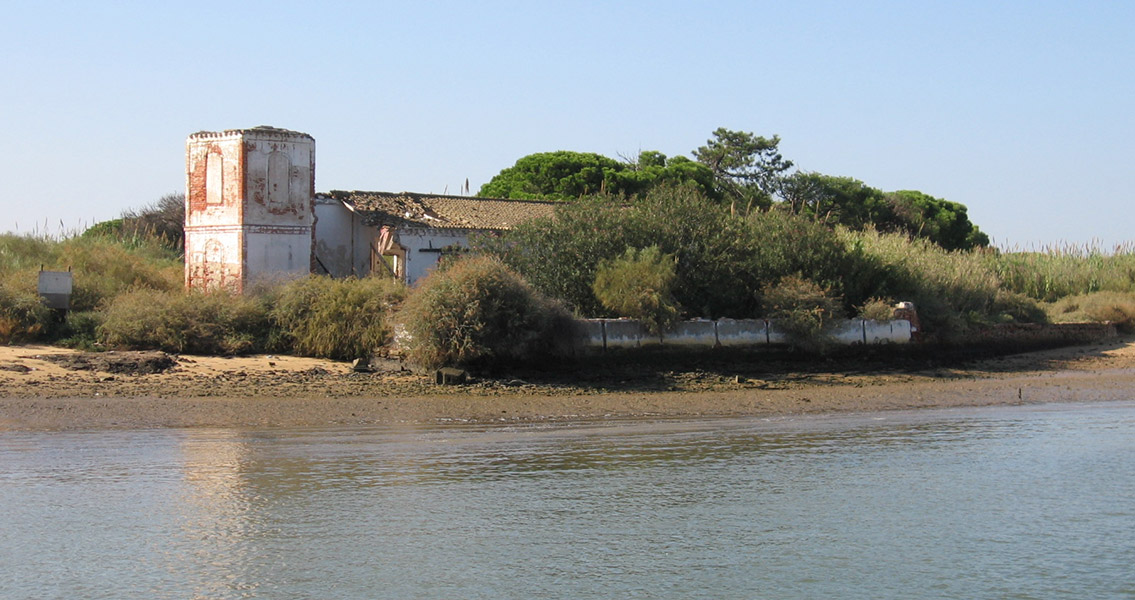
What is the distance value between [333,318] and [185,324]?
265 cm

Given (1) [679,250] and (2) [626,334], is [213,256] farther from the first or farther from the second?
(1) [679,250]

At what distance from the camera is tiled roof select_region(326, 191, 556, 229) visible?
29547 millimetres

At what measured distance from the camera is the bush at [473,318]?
1875cm

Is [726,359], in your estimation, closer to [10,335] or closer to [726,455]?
[726,455]

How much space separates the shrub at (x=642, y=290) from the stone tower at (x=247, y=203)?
778 centimetres

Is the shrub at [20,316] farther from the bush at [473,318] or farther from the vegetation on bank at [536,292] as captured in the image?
the bush at [473,318]

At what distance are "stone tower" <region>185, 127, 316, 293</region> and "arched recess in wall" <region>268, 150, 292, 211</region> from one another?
2cm

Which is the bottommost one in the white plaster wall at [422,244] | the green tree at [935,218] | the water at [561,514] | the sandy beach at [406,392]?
the water at [561,514]

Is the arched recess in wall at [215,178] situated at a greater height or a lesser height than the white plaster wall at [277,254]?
greater

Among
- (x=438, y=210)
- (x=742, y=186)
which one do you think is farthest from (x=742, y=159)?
(x=438, y=210)

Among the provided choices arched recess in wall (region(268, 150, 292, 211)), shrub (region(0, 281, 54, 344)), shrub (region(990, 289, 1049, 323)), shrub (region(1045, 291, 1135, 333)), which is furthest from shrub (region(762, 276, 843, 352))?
shrub (region(0, 281, 54, 344))

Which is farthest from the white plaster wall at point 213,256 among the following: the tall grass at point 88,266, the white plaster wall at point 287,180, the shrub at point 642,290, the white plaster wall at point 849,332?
the white plaster wall at point 849,332

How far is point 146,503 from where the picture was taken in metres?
10.7

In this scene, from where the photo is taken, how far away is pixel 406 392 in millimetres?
17984
